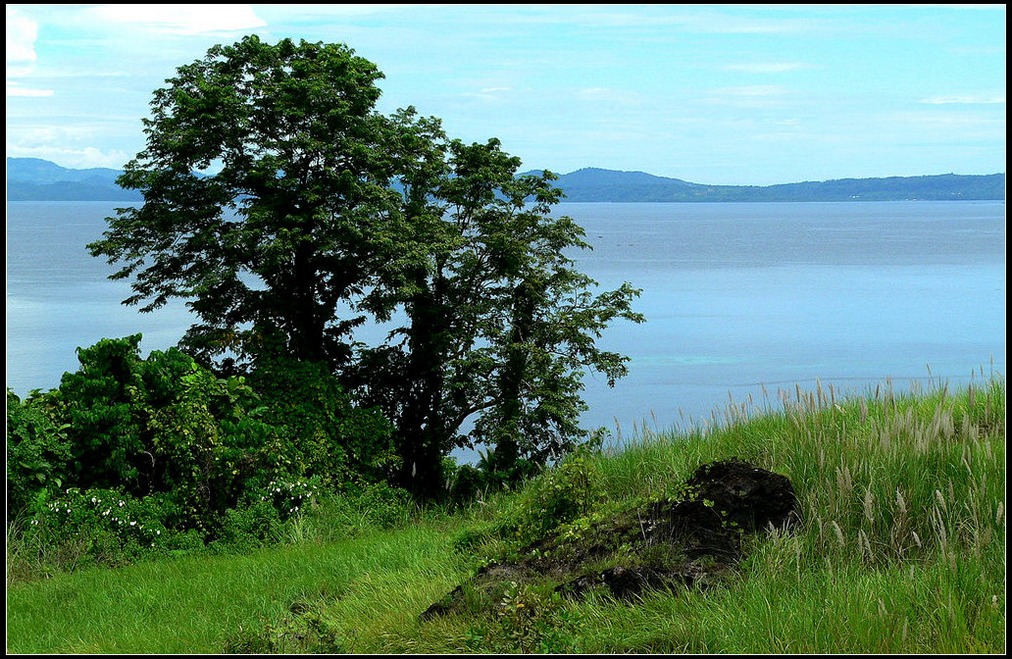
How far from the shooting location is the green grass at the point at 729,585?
203 inches

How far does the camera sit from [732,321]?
5716 cm

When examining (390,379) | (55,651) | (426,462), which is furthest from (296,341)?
(55,651)

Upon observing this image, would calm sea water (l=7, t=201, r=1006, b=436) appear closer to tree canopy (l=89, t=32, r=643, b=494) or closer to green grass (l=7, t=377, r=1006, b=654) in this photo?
green grass (l=7, t=377, r=1006, b=654)

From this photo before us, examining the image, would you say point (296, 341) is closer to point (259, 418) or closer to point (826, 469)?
point (259, 418)

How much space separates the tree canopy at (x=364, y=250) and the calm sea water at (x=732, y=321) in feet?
10.7

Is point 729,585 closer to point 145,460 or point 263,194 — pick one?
point 145,460


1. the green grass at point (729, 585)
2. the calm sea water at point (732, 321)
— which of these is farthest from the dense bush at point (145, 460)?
the calm sea water at point (732, 321)

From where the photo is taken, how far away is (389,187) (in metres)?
19.0

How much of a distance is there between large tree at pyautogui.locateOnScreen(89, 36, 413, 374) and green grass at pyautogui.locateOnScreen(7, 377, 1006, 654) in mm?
8515

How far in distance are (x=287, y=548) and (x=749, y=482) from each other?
5496 mm

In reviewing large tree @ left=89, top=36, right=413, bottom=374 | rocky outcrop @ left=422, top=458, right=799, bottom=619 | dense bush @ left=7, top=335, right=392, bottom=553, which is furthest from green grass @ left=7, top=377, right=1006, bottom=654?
large tree @ left=89, top=36, right=413, bottom=374

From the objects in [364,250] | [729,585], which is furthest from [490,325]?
[729,585]

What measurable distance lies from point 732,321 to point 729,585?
52.6m

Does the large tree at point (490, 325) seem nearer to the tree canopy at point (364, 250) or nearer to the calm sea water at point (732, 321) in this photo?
the tree canopy at point (364, 250)
